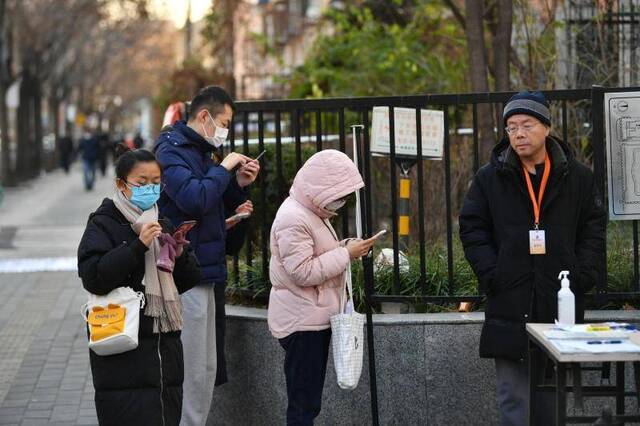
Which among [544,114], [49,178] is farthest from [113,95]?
[544,114]

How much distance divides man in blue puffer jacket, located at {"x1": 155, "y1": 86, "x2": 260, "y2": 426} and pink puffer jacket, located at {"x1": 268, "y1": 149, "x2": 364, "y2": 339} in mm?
531

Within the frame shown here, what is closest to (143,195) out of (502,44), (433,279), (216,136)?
(216,136)

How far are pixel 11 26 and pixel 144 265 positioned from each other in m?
30.7

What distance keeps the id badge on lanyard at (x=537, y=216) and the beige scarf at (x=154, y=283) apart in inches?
62.2

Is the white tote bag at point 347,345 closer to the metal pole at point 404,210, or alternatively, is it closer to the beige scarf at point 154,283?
the beige scarf at point 154,283

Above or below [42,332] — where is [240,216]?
above

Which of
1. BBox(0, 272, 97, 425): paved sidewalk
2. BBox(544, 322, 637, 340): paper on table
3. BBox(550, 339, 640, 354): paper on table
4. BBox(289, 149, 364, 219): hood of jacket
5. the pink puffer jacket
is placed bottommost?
BBox(0, 272, 97, 425): paved sidewalk

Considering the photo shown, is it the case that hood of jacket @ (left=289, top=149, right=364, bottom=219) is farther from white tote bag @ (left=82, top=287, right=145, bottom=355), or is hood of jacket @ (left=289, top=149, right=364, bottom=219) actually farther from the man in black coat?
white tote bag @ (left=82, top=287, right=145, bottom=355)

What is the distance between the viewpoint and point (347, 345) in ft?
18.5

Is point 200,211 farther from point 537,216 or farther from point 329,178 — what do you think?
point 537,216

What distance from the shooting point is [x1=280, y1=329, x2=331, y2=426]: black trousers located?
5.79 meters

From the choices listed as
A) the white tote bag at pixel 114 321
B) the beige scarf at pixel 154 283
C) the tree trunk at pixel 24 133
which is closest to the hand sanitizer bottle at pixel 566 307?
the beige scarf at pixel 154 283

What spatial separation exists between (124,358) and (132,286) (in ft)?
1.03

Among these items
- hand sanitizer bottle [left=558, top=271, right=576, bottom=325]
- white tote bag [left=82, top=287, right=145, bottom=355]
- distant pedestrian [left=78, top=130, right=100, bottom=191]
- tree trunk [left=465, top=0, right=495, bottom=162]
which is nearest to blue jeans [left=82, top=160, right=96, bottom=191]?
distant pedestrian [left=78, top=130, right=100, bottom=191]
